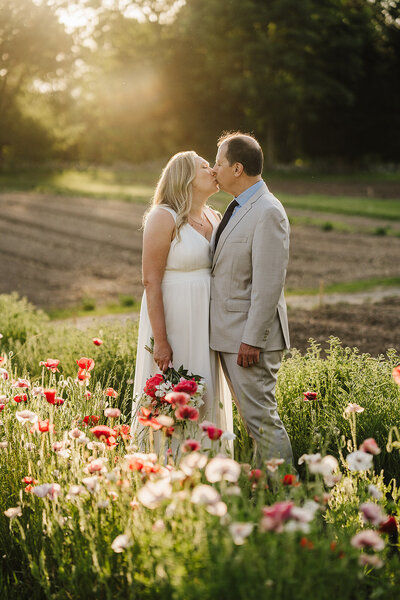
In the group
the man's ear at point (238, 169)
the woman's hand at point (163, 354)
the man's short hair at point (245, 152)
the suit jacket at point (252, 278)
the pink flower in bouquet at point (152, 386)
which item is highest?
the man's short hair at point (245, 152)

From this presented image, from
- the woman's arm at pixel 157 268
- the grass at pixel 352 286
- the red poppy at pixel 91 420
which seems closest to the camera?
the red poppy at pixel 91 420

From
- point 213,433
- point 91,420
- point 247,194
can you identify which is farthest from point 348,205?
point 213,433

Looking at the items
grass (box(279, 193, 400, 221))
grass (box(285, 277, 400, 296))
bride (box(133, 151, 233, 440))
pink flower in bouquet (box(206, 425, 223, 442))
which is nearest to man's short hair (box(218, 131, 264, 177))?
bride (box(133, 151, 233, 440))

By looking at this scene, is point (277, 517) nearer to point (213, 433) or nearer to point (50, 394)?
point (213, 433)

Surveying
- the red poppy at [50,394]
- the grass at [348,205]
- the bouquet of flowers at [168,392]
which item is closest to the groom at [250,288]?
the bouquet of flowers at [168,392]

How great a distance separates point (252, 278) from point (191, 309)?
49cm

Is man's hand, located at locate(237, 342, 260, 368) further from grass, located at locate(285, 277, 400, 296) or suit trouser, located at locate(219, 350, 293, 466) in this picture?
grass, located at locate(285, 277, 400, 296)

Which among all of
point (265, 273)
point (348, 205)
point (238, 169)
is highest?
point (348, 205)

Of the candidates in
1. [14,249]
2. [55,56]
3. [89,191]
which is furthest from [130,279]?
[89,191]

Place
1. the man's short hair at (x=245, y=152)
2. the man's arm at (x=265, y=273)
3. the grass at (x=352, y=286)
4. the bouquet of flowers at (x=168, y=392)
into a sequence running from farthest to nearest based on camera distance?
the grass at (x=352, y=286) → the man's short hair at (x=245, y=152) → the man's arm at (x=265, y=273) → the bouquet of flowers at (x=168, y=392)

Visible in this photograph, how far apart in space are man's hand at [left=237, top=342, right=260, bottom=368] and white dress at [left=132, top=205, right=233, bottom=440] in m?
0.32

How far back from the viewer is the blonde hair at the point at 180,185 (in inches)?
157

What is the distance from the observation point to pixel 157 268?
13.1ft

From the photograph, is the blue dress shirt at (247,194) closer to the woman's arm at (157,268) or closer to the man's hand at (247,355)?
the woman's arm at (157,268)
